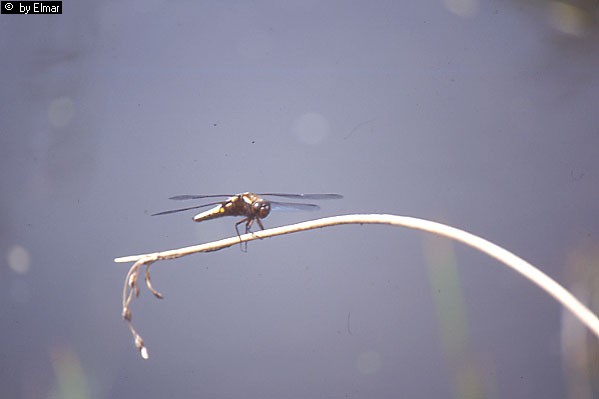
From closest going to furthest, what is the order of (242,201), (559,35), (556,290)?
(556,290) → (242,201) → (559,35)

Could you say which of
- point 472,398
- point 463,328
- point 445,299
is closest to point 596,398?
point 472,398

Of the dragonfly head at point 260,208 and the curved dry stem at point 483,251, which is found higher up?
the dragonfly head at point 260,208

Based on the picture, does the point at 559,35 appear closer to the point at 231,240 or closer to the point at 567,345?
the point at 567,345

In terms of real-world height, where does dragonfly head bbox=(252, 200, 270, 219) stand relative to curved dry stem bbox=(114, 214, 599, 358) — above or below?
above

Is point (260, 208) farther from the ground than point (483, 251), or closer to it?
farther from the ground

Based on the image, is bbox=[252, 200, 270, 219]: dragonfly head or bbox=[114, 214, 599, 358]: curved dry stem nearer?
bbox=[114, 214, 599, 358]: curved dry stem

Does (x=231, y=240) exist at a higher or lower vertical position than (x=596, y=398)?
higher

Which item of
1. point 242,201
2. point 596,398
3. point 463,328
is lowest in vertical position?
point 596,398

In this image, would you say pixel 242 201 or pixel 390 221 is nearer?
pixel 390 221

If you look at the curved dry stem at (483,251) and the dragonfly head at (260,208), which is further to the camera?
the dragonfly head at (260,208)

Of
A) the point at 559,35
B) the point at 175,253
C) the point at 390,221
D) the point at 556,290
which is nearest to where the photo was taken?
the point at 556,290

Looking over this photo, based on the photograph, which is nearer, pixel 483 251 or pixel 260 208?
pixel 483 251
